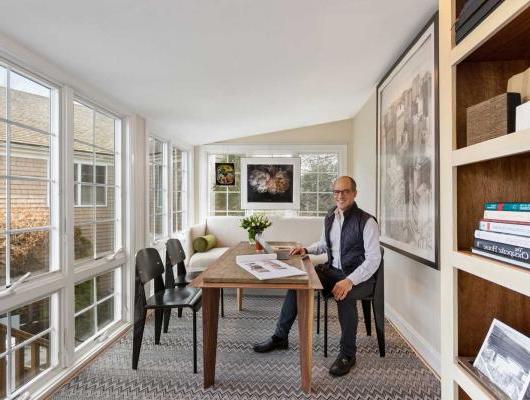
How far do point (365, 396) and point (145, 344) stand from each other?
1.76 m

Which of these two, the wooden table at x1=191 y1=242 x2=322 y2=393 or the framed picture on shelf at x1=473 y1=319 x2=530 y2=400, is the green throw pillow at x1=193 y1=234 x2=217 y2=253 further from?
the framed picture on shelf at x1=473 y1=319 x2=530 y2=400

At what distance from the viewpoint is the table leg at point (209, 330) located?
6.55 feet

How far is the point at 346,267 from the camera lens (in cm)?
242

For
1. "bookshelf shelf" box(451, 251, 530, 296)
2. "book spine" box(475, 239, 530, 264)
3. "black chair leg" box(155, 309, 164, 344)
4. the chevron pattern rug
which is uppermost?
"book spine" box(475, 239, 530, 264)

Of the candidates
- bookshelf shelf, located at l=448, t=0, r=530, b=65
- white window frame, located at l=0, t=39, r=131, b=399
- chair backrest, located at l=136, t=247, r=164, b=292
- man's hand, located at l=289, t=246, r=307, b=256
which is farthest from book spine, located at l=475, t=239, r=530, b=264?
white window frame, located at l=0, t=39, r=131, b=399

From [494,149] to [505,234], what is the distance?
255mm

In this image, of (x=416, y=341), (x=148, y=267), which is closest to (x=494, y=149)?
(x=416, y=341)

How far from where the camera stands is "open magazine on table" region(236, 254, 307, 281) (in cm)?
191

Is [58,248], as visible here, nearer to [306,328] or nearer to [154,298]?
[154,298]

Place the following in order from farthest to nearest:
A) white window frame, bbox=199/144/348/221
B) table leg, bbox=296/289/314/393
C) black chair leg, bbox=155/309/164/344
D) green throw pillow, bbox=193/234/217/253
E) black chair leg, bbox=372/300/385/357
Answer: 1. white window frame, bbox=199/144/348/221
2. green throw pillow, bbox=193/234/217/253
3. black chair leg, bbox=155/309/164/344
4. black chair leg, bbox=372/300/385/357
5. table leg, bbox=296/289/314/393

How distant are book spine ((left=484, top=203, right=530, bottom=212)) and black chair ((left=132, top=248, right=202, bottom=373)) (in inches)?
73.2

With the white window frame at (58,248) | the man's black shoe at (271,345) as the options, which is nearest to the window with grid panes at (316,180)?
the man's black shoe at (271,345)

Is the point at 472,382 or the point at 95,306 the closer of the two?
the point at 472,382

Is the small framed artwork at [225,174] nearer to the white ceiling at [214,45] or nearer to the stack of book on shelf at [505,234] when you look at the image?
the white ceiling at [214,45]
